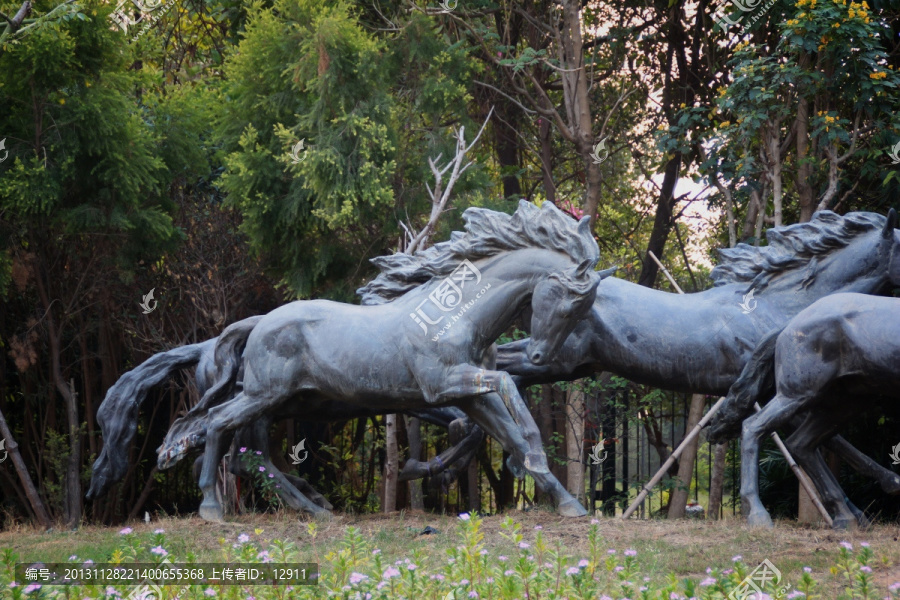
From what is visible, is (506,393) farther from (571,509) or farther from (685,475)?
(685,475)

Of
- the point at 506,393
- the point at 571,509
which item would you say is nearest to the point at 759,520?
the point at 571,509

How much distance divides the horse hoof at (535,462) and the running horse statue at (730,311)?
868 millimetres

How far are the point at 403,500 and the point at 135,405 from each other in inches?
202

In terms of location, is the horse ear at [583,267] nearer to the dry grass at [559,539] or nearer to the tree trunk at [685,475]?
the dry grass at [559,539]

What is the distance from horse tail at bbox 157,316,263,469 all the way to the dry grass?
0.60 m

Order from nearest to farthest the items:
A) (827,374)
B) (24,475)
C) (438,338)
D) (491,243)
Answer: (827,374), (438,338), (491,243), (24,475)

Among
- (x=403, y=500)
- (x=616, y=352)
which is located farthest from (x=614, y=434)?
(x=616, y=352)

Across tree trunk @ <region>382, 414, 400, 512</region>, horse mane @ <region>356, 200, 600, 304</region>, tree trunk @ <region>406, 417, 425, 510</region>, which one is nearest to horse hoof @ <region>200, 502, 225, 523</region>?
horse mane @ <region>356, 200, 600, 304</region>

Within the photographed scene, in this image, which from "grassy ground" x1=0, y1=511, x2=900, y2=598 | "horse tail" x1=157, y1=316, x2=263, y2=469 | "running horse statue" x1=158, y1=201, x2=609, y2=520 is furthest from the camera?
→ "horse tail" x1=157, y1=316, x2=263, y2=469

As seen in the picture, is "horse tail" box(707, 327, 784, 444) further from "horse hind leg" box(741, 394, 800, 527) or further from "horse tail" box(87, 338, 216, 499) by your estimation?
"horse tail" box(87, 338, 216, 499)

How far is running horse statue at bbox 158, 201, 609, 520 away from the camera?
280 inches

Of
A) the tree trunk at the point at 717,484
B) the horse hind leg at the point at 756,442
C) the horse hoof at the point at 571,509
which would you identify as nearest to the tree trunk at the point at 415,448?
the tree trunk at the point at 717,484

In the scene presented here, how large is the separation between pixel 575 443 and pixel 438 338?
500cm

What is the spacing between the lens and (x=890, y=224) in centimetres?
741
